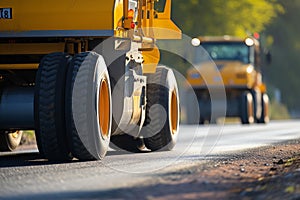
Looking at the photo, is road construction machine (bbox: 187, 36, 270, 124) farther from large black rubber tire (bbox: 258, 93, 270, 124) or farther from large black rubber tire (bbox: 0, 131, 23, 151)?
large black rubber tire (bbox: 0, 131, 23, 151)

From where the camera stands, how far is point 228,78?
36844 millimetres

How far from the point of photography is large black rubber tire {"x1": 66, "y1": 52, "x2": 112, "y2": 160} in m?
13.9

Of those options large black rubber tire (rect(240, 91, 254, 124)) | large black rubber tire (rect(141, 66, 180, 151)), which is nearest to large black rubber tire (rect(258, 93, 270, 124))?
large black rubber tire (rect(240, 91, 254, 124))

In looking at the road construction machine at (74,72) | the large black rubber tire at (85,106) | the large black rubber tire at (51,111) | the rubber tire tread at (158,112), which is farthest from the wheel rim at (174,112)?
the large black rubber tire at (51,111)

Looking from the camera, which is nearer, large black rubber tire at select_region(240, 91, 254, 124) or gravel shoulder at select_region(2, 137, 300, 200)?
gravel shoulder at select_region(2, 137, 300, 200)

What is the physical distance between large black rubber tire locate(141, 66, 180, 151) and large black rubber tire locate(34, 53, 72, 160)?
344 cm

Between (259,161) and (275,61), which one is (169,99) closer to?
(259,161)

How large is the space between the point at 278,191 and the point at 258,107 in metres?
27.9

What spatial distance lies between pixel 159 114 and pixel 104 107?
8.89 feet

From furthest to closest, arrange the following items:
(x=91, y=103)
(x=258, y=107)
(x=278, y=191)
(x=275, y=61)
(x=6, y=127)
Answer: (x=275, y=61) < (x=258, y=107) < (x=6, y=127) < (x=91, y=103) < (x=278, y=191)

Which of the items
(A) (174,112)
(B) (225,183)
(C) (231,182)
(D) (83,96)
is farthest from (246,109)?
(B) (225,183)

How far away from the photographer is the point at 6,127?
49.5ft

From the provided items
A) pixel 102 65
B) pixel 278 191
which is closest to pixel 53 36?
pixel 102 65

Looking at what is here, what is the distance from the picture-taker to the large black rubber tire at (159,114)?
1742 cm
